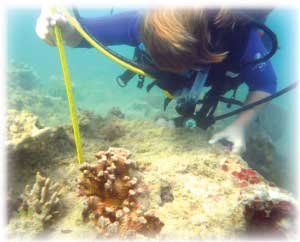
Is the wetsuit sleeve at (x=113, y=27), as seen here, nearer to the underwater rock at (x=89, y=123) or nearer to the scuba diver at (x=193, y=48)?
the scuba diver at (x=193, y=48)

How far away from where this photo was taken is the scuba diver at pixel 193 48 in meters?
2.55

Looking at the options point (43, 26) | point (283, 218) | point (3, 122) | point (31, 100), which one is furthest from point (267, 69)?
point (31, 100)

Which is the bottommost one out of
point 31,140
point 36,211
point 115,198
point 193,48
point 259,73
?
point 36,211

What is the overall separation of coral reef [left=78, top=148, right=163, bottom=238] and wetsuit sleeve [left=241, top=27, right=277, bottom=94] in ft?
6.35

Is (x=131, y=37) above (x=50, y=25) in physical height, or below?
below

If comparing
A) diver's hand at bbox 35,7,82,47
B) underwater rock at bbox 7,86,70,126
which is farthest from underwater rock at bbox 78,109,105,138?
underwater rock at bbox 7,86,70,126

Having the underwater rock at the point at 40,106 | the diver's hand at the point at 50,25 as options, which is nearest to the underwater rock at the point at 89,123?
the diver's hand at the point at 50,25

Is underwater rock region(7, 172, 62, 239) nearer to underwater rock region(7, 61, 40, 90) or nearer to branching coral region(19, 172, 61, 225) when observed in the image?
branching coral region(19, 172, 61, 225)

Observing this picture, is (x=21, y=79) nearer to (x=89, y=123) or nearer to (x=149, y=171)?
(x=89, y=123)

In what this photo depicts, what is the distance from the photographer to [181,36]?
2.52 m

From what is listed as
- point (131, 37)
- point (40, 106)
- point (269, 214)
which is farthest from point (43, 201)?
point (40, 106)

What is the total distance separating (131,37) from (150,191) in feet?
6.98

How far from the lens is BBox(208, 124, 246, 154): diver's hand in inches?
130

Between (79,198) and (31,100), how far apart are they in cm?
972
